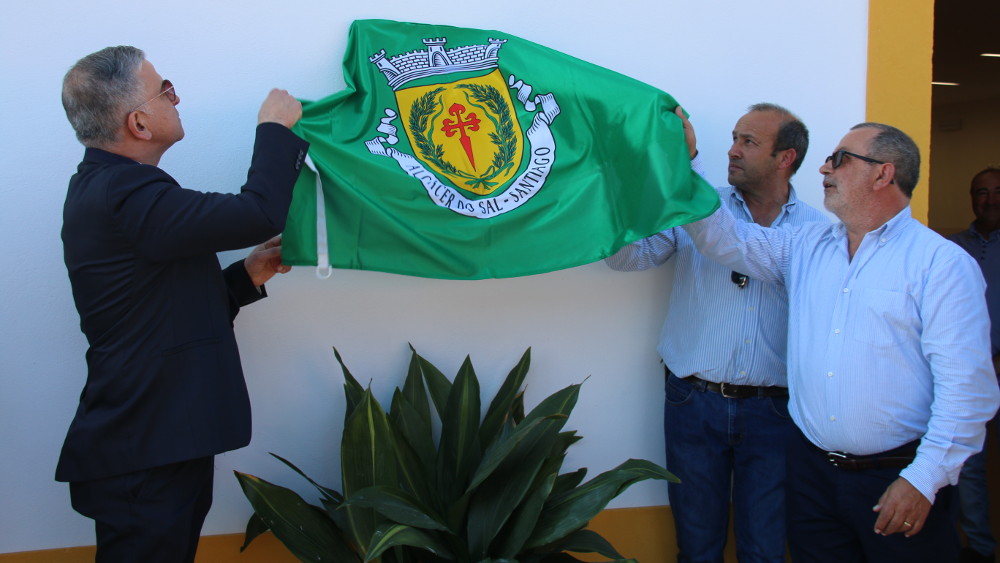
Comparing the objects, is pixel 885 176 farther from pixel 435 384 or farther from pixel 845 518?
pixel 435 384

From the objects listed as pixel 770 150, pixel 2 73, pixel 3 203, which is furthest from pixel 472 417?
pixel 2 73

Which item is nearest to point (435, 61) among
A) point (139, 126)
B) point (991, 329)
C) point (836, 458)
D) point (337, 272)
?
point (337, 272)

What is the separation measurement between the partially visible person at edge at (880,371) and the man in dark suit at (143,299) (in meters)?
1.71

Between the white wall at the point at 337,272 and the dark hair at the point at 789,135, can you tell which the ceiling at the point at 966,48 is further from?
the dark hair at the point at 789,135

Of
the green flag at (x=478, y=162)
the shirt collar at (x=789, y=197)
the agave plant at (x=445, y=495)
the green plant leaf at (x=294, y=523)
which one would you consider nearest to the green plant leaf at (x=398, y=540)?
the agave plant at (x=445, y=495)

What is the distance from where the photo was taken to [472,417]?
2750mm

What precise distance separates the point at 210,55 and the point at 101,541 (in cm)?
166

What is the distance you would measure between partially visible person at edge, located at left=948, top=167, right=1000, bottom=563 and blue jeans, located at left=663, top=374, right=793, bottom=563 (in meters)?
1.37

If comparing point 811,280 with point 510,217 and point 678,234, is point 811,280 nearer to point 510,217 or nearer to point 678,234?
point 678,234

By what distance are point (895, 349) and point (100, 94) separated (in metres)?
2.36

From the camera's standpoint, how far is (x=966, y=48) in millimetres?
7898

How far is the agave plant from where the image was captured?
239cm

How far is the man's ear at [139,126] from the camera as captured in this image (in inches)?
78.6

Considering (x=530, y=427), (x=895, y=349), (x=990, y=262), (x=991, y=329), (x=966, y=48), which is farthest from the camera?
(x=966, y=48)
